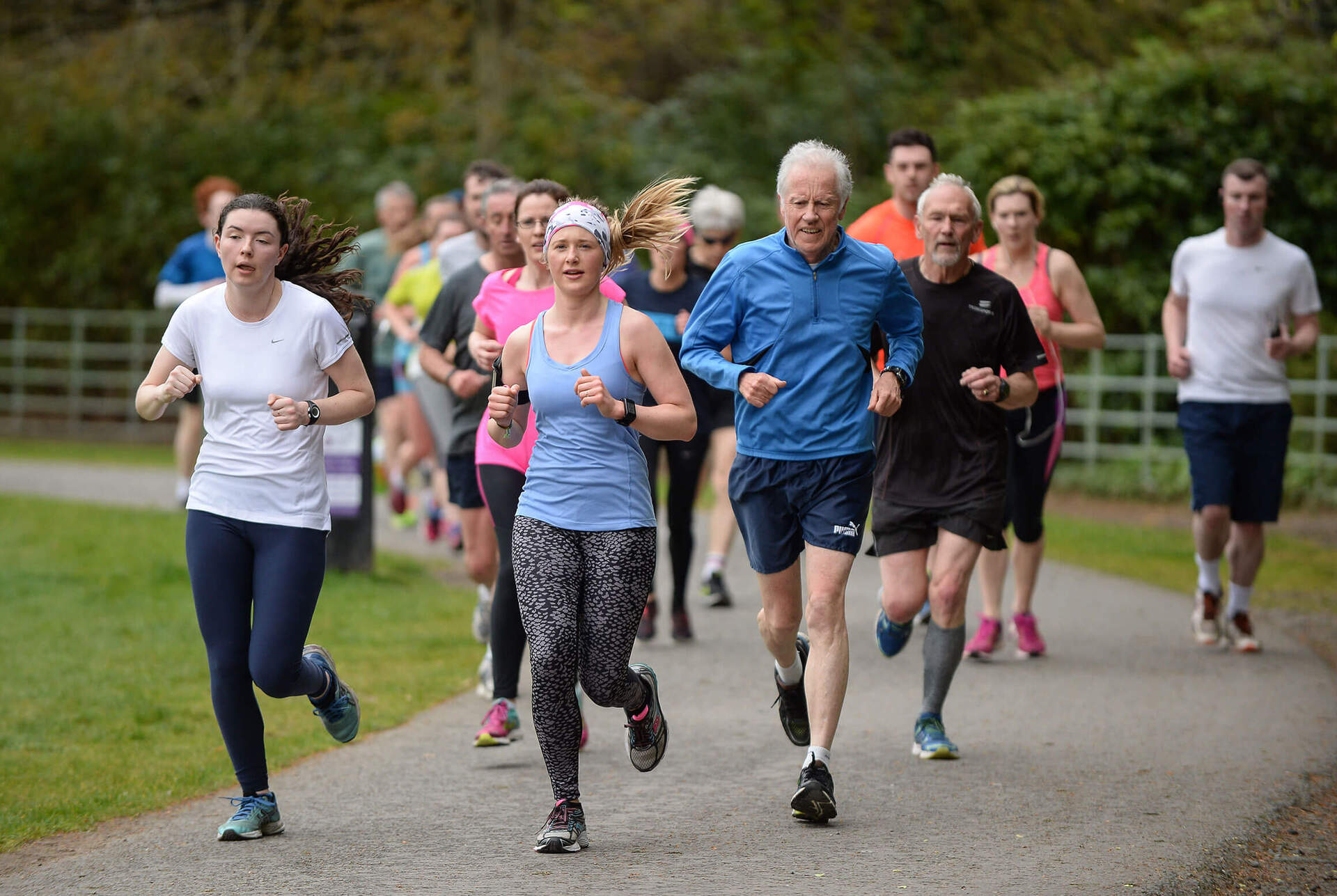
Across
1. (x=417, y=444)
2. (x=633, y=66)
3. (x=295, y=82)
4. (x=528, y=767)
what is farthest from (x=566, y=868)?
(x=633, y=66)

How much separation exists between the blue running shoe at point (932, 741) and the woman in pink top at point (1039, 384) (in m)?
1.89

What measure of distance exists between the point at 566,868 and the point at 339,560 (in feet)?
20.4

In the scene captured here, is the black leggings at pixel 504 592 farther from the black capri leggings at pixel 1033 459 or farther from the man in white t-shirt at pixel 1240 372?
the man in white t-shirt at pixel 1240 372

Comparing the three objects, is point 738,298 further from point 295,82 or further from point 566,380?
point 295,82

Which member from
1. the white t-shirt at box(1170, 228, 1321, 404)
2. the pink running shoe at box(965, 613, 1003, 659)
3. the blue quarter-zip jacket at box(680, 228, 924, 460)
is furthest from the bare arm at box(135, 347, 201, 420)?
the white t-shirt at box(1170, 228, 1321, 404)

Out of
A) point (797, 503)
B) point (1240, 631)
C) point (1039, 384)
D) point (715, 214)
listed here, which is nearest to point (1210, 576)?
point (1240, 631)

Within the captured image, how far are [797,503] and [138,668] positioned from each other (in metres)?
3.93

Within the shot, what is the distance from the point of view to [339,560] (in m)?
10.9

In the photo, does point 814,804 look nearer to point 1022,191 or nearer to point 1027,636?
point 1027,636

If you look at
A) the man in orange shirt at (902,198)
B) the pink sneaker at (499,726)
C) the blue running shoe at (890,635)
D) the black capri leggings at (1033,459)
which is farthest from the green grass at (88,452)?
the blue running shoe at (890,635)

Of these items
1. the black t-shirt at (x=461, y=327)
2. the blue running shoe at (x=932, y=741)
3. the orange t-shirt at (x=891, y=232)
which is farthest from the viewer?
the orange t-shirt at (x=891, y=232)

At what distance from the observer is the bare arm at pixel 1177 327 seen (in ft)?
28.4

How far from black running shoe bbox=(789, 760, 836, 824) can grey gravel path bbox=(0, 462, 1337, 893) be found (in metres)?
0.05

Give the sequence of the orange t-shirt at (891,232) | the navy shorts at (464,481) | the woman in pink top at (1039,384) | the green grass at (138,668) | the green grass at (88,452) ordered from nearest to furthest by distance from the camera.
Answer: the green grass at (138,668), the navy shorts at (464,481), the woman in pink top at (1039,384), the orange t-shirt at (891,232), the green grass at (88,452)
